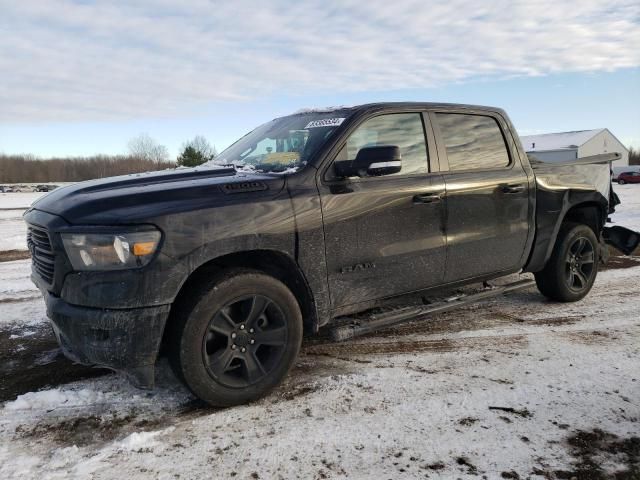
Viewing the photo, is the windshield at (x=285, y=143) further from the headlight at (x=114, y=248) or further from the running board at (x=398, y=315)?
the running board at (x=398, y=315)

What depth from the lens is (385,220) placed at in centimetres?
353

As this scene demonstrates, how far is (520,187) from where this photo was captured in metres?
4.42

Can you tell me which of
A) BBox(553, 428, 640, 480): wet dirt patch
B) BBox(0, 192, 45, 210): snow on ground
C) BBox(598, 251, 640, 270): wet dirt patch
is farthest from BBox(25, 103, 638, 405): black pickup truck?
BBox(0, 192, 45, 210): snow on ground

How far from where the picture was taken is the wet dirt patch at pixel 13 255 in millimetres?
8340

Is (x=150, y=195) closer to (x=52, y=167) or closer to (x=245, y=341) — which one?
(x=245, y=341)

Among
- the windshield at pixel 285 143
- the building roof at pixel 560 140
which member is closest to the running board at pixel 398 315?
the windshield at pixel 285 143

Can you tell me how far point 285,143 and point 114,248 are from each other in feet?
5.60

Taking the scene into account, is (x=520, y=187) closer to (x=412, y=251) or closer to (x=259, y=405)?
(x=412, y=251)

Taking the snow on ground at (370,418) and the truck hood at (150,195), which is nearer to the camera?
the snow on ground at (370,418)

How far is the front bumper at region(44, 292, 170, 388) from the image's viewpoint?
8.74 ft

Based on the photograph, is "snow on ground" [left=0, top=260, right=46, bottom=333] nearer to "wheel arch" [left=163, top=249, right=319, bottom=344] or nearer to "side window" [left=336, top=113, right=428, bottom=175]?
"wheel arch" [left=163, top=249, right=319, bottom=344]

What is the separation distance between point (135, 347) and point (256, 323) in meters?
0.73

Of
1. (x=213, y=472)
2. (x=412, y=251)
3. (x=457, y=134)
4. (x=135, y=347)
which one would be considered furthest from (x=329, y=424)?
(x=457, y=134)

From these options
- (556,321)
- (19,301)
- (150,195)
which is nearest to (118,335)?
(150,195)
